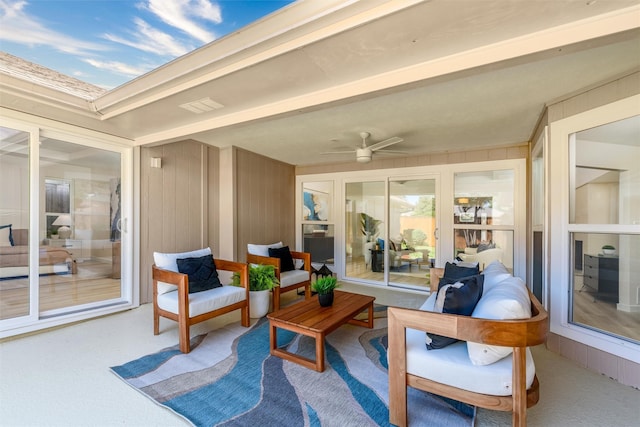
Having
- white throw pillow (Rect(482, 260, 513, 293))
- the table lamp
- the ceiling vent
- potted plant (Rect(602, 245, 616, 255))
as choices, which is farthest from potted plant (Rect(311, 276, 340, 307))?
the table lamp

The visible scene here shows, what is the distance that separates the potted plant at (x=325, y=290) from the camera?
2768 mm

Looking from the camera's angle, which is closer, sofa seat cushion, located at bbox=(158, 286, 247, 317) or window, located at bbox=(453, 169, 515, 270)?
sofa seat cushion, located at bbox=(158, 286, 247, 317)

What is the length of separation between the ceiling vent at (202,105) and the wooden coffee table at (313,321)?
2053 millimetres

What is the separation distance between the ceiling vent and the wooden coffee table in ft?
6.73

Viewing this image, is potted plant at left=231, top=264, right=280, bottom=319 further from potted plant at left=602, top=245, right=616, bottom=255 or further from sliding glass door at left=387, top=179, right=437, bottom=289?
potted plant at left=602, top=245, right=616, bottom=255

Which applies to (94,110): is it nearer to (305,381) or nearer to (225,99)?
(225,99)

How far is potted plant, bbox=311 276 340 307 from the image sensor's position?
109 inches

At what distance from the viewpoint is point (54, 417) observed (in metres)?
1.70

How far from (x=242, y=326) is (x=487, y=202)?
4.03 m

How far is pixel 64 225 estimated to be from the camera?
324 cm

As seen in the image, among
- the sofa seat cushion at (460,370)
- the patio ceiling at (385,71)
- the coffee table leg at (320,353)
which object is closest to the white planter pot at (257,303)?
the coffee table leg at (320,353)

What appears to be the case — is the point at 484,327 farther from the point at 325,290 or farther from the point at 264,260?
the point at 264,260

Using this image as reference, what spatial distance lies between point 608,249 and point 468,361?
193 centimetres

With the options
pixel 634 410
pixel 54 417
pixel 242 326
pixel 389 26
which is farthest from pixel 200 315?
pixel 634 410
